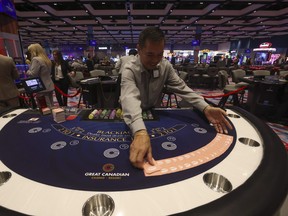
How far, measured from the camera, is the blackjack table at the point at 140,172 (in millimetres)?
620

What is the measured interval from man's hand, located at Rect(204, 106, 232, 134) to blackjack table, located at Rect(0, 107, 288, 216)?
Result: 0.05 m

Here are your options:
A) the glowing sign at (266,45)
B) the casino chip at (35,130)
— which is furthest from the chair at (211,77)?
the glowing sign at (266,45)

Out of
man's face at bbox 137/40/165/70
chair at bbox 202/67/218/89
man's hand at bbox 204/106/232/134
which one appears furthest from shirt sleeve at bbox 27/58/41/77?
chair at bbox 202/67/218/89

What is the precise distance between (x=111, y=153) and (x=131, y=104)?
356mm

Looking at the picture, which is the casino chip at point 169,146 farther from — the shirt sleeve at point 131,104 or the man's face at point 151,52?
the man's face at point 151,52

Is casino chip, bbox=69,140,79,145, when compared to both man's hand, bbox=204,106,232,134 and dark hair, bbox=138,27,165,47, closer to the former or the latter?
dark hair, bbox=138,27,165,47

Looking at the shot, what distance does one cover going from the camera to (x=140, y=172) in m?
0.79

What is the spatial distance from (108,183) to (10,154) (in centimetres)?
56

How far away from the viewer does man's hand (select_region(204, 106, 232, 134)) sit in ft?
4.03

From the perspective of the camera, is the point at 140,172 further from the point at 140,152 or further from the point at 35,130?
the point at 35,130

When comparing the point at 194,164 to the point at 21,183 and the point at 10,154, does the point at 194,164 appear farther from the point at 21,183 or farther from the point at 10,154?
the point at 10,154

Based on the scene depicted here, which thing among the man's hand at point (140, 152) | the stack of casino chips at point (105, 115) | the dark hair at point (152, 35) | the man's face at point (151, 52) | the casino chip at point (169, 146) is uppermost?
the dark hair at point (152, 35)

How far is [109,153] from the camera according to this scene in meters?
0.93

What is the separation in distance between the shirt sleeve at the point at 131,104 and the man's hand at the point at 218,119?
1.71ft
